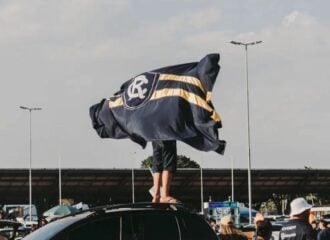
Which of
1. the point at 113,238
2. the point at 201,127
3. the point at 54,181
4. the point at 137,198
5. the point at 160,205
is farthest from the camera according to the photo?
the point at 137,198

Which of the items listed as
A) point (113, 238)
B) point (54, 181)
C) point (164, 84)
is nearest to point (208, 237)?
point (113, 238)

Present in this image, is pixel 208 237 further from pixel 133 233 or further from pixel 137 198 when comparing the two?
pixel 137 198

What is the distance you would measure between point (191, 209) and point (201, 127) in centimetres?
194

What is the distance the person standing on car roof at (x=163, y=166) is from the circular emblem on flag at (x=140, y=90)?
709 mm

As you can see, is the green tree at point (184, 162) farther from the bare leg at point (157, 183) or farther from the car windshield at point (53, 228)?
the car windshield at point (53, 228)

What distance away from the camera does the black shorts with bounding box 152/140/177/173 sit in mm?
14094

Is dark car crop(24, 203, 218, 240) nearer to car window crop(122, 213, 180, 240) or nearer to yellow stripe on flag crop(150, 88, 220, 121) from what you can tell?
car window crop(122, 213, 180, 240)

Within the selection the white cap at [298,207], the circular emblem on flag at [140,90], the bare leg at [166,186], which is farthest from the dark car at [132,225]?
the circular emblem on flag at [140,90]

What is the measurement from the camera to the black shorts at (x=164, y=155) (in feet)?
46.2

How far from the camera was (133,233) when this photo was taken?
36.6 ft

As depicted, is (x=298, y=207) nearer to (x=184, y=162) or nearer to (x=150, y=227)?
(x=150, y=227)

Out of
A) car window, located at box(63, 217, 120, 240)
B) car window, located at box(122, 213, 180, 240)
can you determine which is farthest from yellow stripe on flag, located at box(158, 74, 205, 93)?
car window, located at box(63, 217, 120, 240)

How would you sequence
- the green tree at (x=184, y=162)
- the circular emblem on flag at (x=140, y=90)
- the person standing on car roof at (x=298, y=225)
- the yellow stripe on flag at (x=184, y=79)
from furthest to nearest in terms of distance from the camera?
A: the green tree at (x=184, y=162) → the circular emblem on flag at (x=140, y=90) → the yellow stripe on flag at (x=184, y=79) → the person standing on car roof at (x=298, y=225)

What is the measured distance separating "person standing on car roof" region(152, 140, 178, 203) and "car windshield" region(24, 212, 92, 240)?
2916 millimetres
